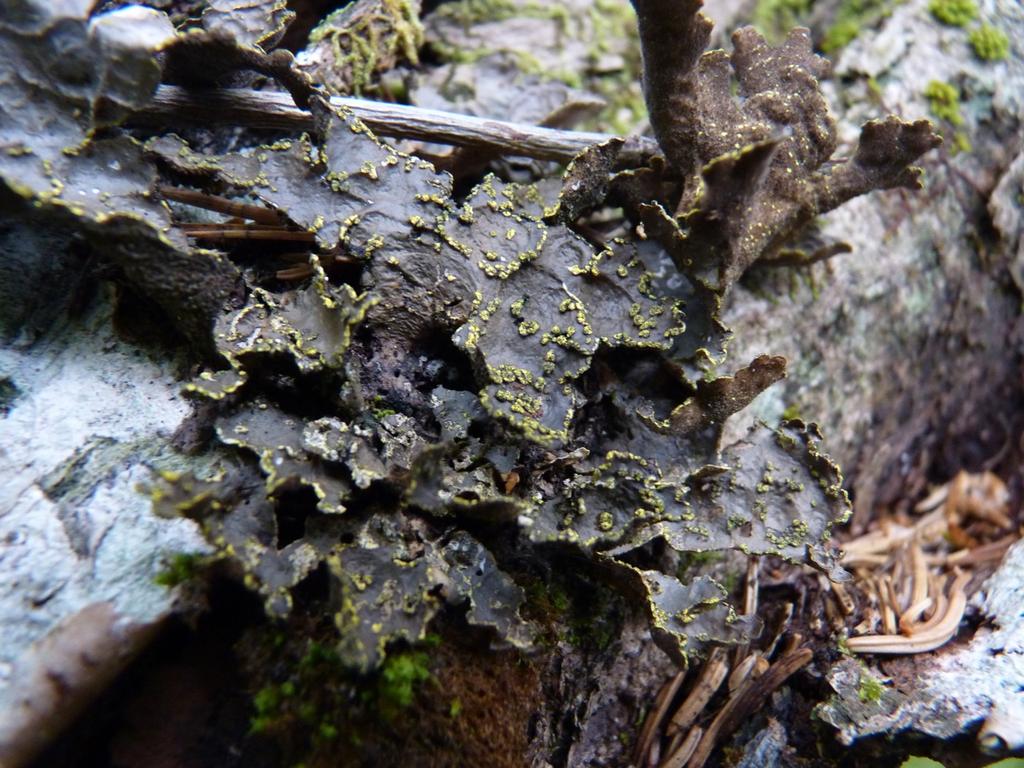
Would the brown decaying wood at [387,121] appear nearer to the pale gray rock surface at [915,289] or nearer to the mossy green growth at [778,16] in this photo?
the pale gray rock surface at [915,289]

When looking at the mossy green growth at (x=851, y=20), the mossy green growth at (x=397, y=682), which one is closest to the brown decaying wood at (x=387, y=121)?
the mossy green growth at (x=851, y=20)

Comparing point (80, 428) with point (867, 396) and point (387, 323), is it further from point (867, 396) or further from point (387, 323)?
point (867, 396)

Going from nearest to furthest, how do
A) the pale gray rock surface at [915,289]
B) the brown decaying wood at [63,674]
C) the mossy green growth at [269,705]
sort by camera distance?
the brown decaying wood at [63,674] → the mossy green growth at [269,705] → the pale gray rock surface at [915,289]

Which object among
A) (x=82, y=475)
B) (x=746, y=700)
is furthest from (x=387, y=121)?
(x=746, y=700)

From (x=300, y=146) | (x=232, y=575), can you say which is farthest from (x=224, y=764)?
(x=300, y=146)

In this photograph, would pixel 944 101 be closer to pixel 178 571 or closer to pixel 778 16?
pixel 778 16

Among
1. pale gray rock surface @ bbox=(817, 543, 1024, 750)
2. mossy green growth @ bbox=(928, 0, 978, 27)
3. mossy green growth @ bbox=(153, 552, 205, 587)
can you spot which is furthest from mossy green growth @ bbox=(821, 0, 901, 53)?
mossy green growth @ bbox=(153, 552, 205, 587)

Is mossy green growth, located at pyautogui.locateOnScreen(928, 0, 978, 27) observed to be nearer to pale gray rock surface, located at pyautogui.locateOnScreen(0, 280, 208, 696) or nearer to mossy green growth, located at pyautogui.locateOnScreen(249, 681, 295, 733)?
pale gray rock surface, located at pyautogui.locateOnScreen(0, 280, 208, 696)

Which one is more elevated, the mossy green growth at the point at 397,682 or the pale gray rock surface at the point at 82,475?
the pale gray rock surface at the point at 82,475
